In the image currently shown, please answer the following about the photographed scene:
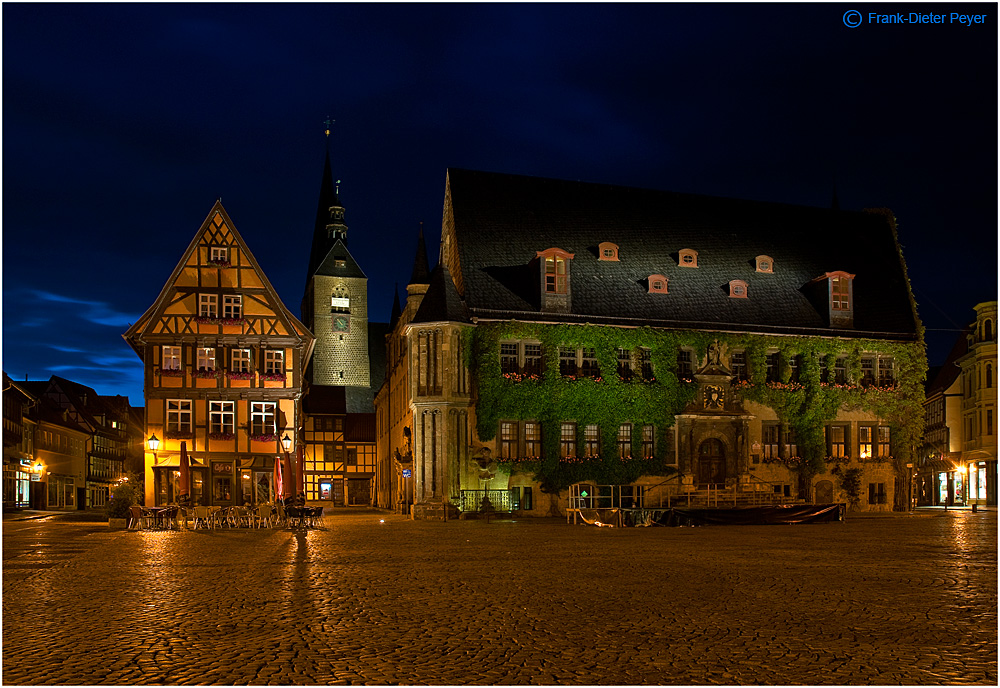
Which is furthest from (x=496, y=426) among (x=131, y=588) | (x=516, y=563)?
(x=131, y=588)

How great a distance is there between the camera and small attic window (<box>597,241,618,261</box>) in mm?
43031

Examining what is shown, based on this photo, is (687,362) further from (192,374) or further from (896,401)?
(192,374)

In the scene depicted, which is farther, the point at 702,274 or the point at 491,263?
the point at 702,274

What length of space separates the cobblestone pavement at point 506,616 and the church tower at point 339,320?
7192cm

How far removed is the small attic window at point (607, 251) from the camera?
43031 mm

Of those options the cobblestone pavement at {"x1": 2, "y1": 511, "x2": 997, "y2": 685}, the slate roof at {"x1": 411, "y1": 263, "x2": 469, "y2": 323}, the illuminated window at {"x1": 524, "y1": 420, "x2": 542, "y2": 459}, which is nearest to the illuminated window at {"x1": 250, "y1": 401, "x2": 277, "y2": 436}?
the slate roof at {"x1": 411, "y1": 263, "x2": 469, "y2": 323}

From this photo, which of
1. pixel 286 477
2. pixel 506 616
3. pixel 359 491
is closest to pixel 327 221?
pixel 359 491

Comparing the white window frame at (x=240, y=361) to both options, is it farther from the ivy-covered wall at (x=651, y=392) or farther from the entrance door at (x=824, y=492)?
the entrance door at (x=824, y=492)

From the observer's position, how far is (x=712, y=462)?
41531mm

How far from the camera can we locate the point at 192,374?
43312 millimetres

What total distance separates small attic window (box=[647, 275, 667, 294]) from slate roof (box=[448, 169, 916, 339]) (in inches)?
15.6

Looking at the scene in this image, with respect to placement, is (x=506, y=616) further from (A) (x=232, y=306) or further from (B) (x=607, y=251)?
(A) (x=232, y=306)

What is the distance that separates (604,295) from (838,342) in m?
10.6

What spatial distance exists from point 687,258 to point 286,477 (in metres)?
20.0
